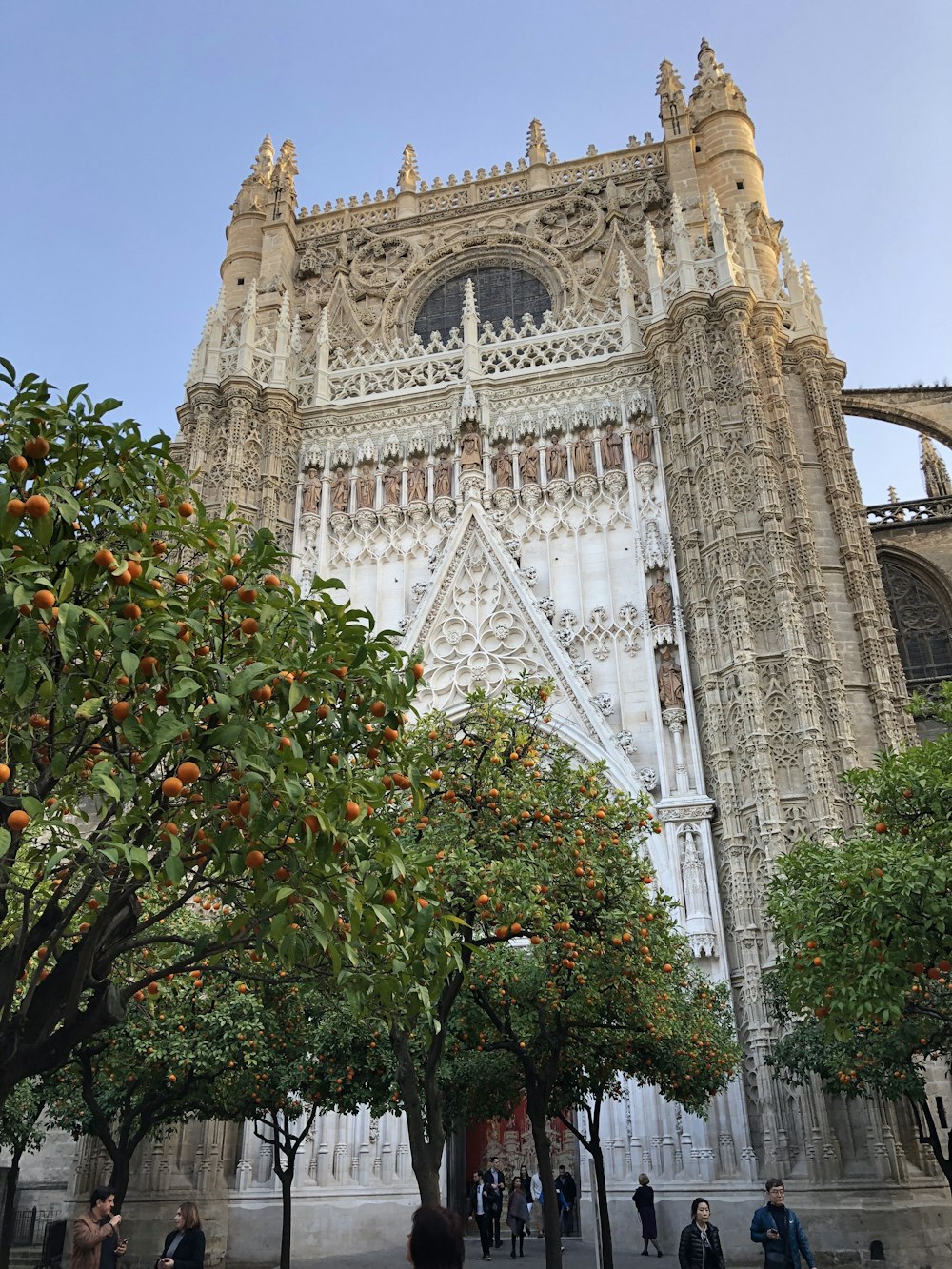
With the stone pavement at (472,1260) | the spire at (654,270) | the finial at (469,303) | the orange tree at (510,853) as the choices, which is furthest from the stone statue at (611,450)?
the stone pavement at (472,1260)

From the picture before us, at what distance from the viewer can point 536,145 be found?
2870 cm

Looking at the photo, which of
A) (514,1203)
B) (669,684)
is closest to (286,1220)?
(514,1203)

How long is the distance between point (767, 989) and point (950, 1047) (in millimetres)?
3914

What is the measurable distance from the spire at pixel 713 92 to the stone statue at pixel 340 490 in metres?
13.0

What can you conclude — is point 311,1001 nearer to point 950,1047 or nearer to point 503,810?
point 503,810

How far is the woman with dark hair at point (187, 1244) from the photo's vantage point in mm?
7699

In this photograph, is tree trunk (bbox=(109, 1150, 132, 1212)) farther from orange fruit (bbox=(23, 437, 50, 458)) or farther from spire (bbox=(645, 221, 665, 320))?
spire (bbox=(645, 221, 665, 320))

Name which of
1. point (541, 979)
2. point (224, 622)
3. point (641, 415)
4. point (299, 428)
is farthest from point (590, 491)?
point (224, 622)

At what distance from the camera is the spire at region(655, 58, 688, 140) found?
26.4m

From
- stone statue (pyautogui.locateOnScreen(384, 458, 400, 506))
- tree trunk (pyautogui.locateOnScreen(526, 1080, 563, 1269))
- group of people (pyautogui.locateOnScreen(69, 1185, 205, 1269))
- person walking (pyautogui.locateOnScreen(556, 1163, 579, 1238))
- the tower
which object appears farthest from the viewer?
stone statue (pyautogui.locateOnScreen(384, 458, 400, 506))

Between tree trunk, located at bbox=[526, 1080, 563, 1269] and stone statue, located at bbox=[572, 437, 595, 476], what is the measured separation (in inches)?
545

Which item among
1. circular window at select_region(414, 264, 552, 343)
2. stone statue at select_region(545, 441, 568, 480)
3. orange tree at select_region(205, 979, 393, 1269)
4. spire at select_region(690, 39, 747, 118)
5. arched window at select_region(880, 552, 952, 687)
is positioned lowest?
orange tree at select_region(205, 979, 393, 1269)

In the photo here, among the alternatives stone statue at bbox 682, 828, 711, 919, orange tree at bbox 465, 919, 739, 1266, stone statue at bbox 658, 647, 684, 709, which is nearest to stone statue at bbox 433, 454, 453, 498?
stone statue at bbox 658, 647, 684, 709

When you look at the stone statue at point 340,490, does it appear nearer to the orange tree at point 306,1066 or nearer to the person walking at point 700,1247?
the orange tree at point 306,1066
